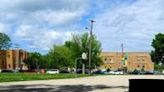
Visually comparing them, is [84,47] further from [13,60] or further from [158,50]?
[13,60]

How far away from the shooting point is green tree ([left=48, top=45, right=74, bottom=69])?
408 ft

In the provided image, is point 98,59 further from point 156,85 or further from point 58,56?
point 156,85

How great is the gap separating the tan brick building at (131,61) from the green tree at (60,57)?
120 feet

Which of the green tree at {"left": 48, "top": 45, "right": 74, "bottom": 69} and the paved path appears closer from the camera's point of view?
the paved path

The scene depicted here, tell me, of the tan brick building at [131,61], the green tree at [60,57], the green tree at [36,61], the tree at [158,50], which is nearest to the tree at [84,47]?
the green tree at [60,57]

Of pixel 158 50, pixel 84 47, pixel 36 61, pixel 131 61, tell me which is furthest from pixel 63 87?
pixel 131 61

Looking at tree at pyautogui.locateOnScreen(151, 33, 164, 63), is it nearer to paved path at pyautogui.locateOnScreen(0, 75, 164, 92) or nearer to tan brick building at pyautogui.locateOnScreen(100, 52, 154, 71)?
tan brick building at pyautogui.locateOnScreen(100, 52, 154, 71)

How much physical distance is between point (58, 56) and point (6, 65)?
37.0 m

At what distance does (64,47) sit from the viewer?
130375 millimetres

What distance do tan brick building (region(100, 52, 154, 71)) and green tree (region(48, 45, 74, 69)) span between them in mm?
36662

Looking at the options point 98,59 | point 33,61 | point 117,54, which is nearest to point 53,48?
point 33,61

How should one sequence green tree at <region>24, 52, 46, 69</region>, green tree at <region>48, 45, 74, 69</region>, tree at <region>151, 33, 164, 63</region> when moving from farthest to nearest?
green tree at <region>24, 52, 46, 69</region> → tree at <region>151, 33, 164, 63</region> → green tree at <region>48, 45, 74, 69</region>

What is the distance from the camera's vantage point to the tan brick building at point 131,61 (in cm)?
17312

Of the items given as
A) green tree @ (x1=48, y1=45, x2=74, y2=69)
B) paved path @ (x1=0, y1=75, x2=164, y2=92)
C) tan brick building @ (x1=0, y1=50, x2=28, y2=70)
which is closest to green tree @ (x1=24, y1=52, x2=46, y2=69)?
tan brick building @ (x1=0, y1=50, x2=28, y2=70)
